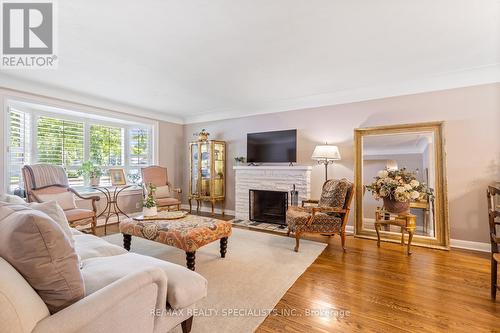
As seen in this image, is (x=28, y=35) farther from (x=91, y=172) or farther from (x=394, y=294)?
(x=394, y=294)

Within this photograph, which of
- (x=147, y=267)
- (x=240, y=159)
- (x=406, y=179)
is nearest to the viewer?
(x=147, y=267)

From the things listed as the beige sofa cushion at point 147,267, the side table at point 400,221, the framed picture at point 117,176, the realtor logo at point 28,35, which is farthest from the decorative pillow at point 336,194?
the framed picture at point 117,176

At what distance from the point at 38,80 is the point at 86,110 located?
82 centimetres

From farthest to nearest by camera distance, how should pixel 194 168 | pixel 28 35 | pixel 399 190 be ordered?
pixel 194 168 < pixel 399 190 < pixel 28 35

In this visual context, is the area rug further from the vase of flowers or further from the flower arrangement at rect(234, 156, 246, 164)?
the flower arrangement at rect(234, 156, 246, 164)

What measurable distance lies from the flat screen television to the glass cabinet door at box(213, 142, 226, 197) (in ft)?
2.44

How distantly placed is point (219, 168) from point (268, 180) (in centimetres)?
136

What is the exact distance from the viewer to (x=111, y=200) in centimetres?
445

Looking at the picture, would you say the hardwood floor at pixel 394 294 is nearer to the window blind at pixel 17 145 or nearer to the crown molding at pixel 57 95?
the window blind at pixel 17 145

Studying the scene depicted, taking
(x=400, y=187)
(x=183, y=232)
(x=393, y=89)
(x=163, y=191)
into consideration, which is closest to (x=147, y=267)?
(x=183, y=232)

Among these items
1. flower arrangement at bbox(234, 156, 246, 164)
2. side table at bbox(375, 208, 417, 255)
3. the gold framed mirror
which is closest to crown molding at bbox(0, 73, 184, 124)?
flower arrangement at bbox(234, 156, 246, 164)

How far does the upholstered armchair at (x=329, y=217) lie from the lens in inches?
119

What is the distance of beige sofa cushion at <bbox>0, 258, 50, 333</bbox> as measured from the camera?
2.41 feet

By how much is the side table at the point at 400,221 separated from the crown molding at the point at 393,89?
1.85 meters
